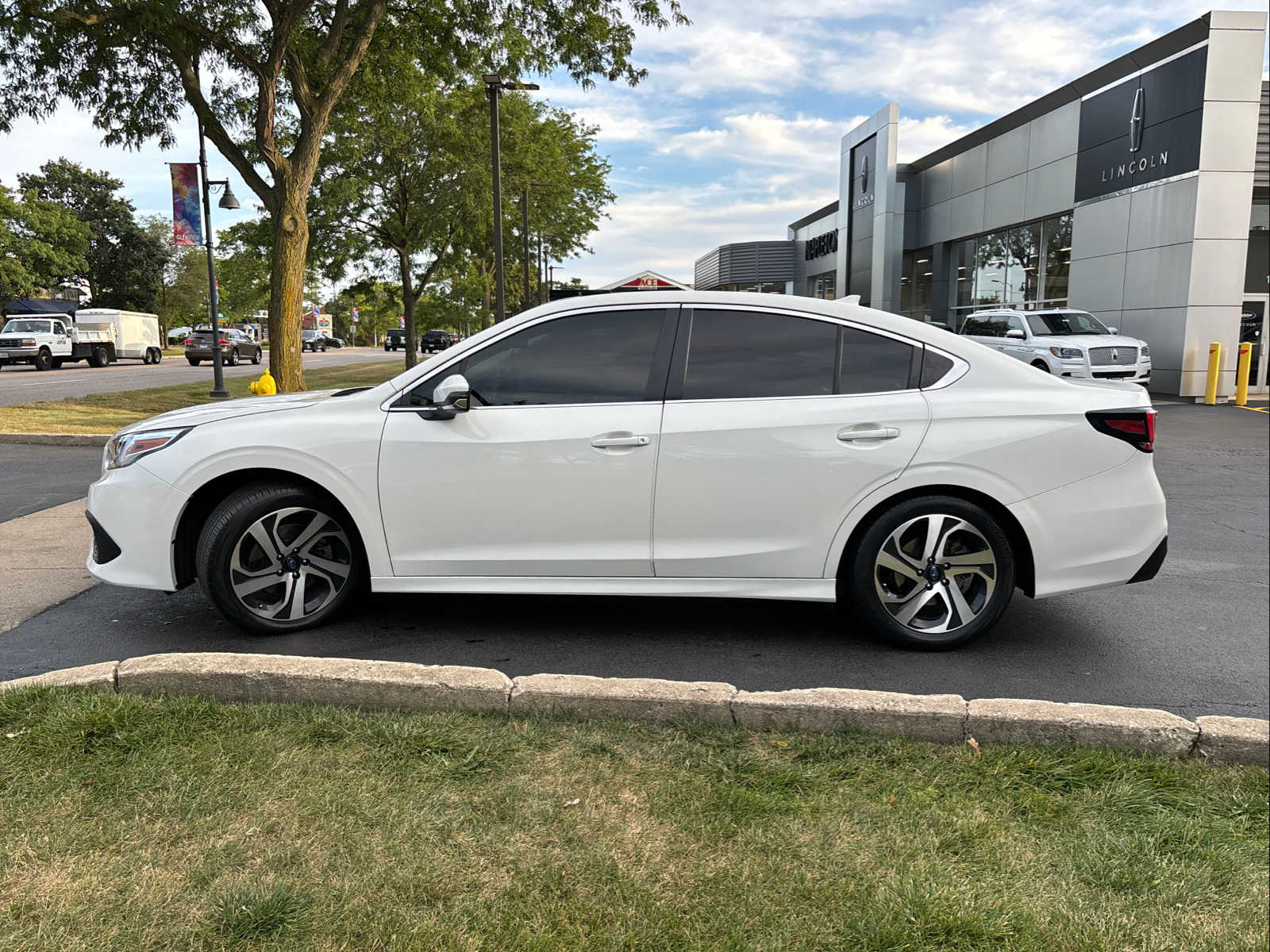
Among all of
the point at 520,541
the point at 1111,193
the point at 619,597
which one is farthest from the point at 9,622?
the point at 1111,193

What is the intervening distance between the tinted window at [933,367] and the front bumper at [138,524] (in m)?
3.43

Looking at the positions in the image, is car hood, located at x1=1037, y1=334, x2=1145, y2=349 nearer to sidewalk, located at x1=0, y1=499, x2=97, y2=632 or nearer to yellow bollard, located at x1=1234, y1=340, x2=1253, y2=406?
yellow bollard, located at x1=1234, y1=340, x2=1253, y2=406

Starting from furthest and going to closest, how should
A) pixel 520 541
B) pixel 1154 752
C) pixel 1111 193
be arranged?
pixel 1111 193, pixel 520 541, pixel 1154 752

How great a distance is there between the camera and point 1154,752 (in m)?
3.21

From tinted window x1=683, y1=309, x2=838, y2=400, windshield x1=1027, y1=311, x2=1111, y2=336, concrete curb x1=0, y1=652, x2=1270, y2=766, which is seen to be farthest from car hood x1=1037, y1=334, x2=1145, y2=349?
concrete curb x1=0, y1=652, x2=1270, y2=766

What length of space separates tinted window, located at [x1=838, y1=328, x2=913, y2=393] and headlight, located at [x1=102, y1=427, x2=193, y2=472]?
3.07m

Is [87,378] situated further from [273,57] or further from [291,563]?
[291,563]

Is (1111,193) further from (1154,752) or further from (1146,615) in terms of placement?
(1154,752)

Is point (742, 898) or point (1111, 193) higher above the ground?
point (1111, 193)

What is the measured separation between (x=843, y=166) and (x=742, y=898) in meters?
37.8

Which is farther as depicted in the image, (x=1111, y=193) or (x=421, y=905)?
(x=1111, y=193)

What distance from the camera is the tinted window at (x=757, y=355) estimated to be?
4328 mm

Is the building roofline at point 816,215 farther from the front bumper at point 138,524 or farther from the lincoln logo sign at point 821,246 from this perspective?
the front bumper at point 138,524

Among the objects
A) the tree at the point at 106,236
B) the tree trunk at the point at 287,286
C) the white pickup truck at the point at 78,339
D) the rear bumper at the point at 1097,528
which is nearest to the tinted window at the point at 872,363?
the rear bumper at the point at 1097,528
